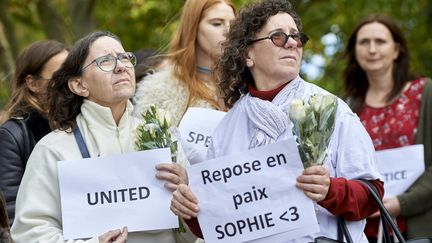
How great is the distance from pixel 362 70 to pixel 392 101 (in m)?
0.52

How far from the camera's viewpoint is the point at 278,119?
4.80m

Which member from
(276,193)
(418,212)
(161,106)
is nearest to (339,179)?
(276,193)

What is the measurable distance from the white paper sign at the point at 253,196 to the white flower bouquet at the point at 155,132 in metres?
0.36

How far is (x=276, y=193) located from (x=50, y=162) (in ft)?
4.19

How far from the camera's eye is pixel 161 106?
20.8 feet

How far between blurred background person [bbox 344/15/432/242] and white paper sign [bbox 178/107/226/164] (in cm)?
171

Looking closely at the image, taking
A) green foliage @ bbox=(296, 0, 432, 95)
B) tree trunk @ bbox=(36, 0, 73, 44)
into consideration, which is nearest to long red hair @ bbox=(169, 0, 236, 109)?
tree trunk @ bbox=(36, 0, 73, 44)

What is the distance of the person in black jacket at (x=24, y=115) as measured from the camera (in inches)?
223

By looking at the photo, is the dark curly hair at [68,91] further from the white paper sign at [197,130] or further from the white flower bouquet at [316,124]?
the white flower bouquet at [316,124]

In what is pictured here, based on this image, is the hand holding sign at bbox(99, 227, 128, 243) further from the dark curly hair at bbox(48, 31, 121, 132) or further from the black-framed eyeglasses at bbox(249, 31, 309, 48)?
the black-framed eyeglasses at bbox(249, 31, 309, 48)

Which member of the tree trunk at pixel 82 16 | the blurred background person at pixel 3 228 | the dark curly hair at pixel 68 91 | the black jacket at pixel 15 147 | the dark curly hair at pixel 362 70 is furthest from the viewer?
the tree trunk at pixel 82 16

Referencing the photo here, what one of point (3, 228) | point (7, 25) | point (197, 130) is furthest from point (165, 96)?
point (7, 25)

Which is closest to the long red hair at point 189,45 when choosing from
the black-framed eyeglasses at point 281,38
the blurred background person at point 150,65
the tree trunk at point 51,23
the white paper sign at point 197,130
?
the blurred background person at point 150,65

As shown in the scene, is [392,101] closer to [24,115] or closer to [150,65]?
[150,65]
